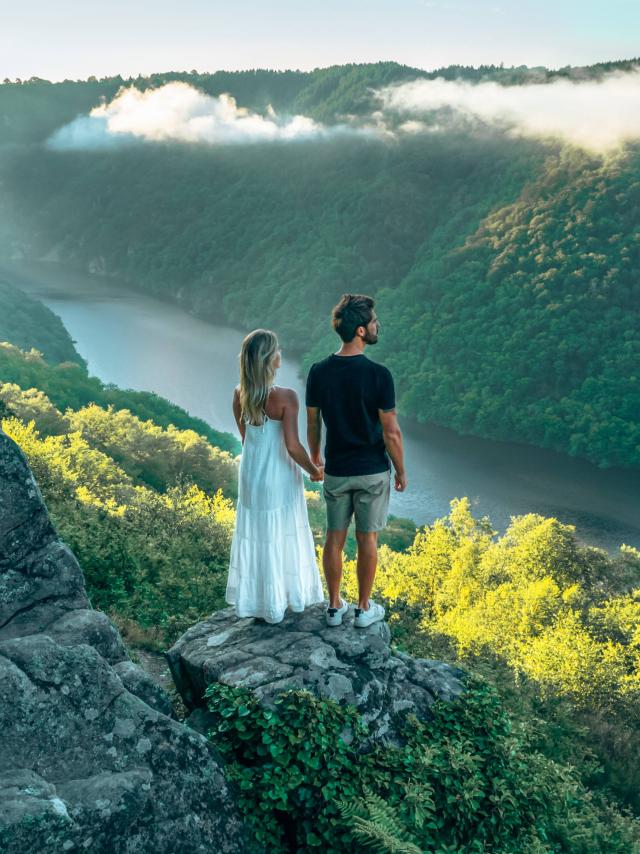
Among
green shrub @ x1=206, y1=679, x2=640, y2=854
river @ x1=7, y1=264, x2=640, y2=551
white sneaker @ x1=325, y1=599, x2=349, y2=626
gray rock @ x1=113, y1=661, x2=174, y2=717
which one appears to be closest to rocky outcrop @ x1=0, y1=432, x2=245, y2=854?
gray rock @ x1=113, y1=661, x2=174, y2=717

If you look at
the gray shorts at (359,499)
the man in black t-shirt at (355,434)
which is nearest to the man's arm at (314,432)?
the man in black t-shirt at (355,434)

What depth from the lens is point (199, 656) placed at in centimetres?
641

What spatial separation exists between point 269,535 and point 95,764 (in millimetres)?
2323

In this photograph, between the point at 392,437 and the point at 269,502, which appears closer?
the point at 392,437

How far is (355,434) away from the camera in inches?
245

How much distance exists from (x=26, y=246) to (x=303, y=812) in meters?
204

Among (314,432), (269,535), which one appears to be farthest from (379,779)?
(314,432)

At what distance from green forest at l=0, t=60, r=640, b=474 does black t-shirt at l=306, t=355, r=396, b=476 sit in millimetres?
80073

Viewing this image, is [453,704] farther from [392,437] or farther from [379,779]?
[392,437]

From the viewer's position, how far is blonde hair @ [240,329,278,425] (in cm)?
597

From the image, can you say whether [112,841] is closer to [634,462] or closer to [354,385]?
[354,385]

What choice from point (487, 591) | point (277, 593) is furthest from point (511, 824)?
point (487, 591)

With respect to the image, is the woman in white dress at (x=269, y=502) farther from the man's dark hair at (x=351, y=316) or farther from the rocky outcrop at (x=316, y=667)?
the man's dark hair at (x=351, y=316)

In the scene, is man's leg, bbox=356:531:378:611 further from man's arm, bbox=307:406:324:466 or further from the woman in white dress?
man's arm, bbox=307:406:324:466
